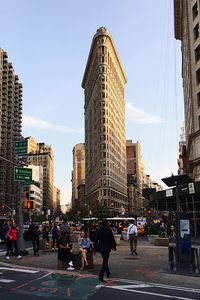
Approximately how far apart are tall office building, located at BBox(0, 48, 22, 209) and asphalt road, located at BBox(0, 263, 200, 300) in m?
141

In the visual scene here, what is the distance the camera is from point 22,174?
2233 centimetres

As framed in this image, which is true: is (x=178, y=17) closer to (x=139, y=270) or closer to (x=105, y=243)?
(x=139, y=270)

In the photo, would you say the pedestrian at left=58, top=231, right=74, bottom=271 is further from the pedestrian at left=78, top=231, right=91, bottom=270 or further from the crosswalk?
the crosswalk

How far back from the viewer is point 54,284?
12.5 metres

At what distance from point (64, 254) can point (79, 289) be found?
481cm

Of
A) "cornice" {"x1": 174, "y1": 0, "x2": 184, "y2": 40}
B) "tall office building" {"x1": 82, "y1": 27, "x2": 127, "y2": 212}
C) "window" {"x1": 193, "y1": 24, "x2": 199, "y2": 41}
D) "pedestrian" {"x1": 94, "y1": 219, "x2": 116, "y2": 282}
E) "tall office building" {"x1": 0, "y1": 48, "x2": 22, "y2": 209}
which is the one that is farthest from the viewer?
"tall office building" {"x1": 0, "y1": 48, "x2": 22, "y2": 209}

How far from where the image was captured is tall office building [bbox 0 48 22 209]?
160125 mm

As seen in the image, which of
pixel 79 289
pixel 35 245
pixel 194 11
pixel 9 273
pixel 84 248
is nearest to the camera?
pixel 79 289

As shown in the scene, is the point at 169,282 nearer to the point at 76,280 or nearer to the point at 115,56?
the point at 76,280

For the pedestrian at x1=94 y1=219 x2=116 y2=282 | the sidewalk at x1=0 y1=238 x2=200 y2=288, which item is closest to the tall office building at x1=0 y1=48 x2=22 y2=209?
the sidewalk at x1=0 y1=238 x2=200 y2=288

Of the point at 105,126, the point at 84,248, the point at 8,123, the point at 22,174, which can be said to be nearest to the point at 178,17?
the point at 22,174

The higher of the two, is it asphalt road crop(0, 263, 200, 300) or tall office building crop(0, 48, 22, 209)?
tall office building crop(0, 48, 22, 209)

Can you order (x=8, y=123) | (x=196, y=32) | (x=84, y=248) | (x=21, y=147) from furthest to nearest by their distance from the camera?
1. (x=8, y=123)
2. (x=196, y=32)
3. (x=21, y=147)
4. (x=84, y=248)

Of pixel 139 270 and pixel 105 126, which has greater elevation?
pixel 105 126
